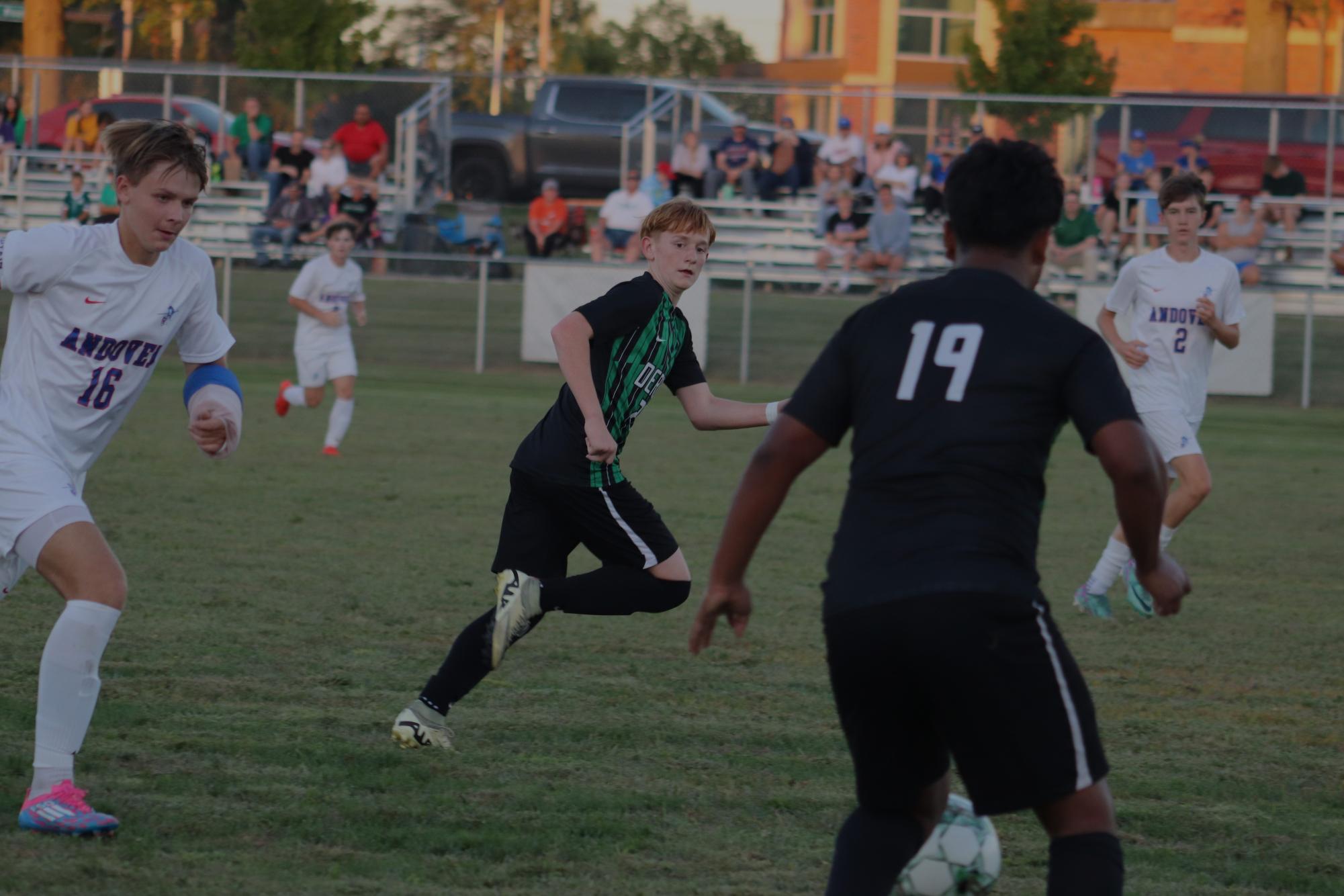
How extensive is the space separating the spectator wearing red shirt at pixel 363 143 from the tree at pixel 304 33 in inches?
358

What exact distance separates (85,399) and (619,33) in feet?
205

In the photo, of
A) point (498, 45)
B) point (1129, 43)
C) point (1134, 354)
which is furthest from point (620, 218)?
point (498, 45)

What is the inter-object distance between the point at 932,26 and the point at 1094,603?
4088 cm

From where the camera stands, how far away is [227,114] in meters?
25.2

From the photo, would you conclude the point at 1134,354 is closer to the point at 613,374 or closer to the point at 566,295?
the point at 613,374

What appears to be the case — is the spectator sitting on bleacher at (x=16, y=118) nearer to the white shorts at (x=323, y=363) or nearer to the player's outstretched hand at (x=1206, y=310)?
the white shorts at (x=323, y=363)

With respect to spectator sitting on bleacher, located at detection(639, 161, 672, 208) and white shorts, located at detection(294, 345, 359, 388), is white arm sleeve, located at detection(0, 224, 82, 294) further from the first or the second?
spectator sitting on bleacher, located at detection(639, 161, 672, 208)

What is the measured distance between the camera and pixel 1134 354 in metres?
8.52

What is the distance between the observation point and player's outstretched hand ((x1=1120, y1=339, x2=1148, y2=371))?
8.48 metres

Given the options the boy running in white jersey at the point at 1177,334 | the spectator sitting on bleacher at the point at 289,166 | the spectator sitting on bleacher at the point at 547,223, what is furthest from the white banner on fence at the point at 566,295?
the boy running in white jersey at the point at 1177,334

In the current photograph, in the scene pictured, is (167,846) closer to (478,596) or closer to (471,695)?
(471,695)

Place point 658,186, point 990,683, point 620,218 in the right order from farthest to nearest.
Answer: point 658,186
point 620,218
point 990,683

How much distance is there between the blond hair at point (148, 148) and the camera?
15.3 feet

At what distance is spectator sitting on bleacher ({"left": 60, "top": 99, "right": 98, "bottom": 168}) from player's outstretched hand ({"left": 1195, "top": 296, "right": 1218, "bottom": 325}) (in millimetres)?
20835
